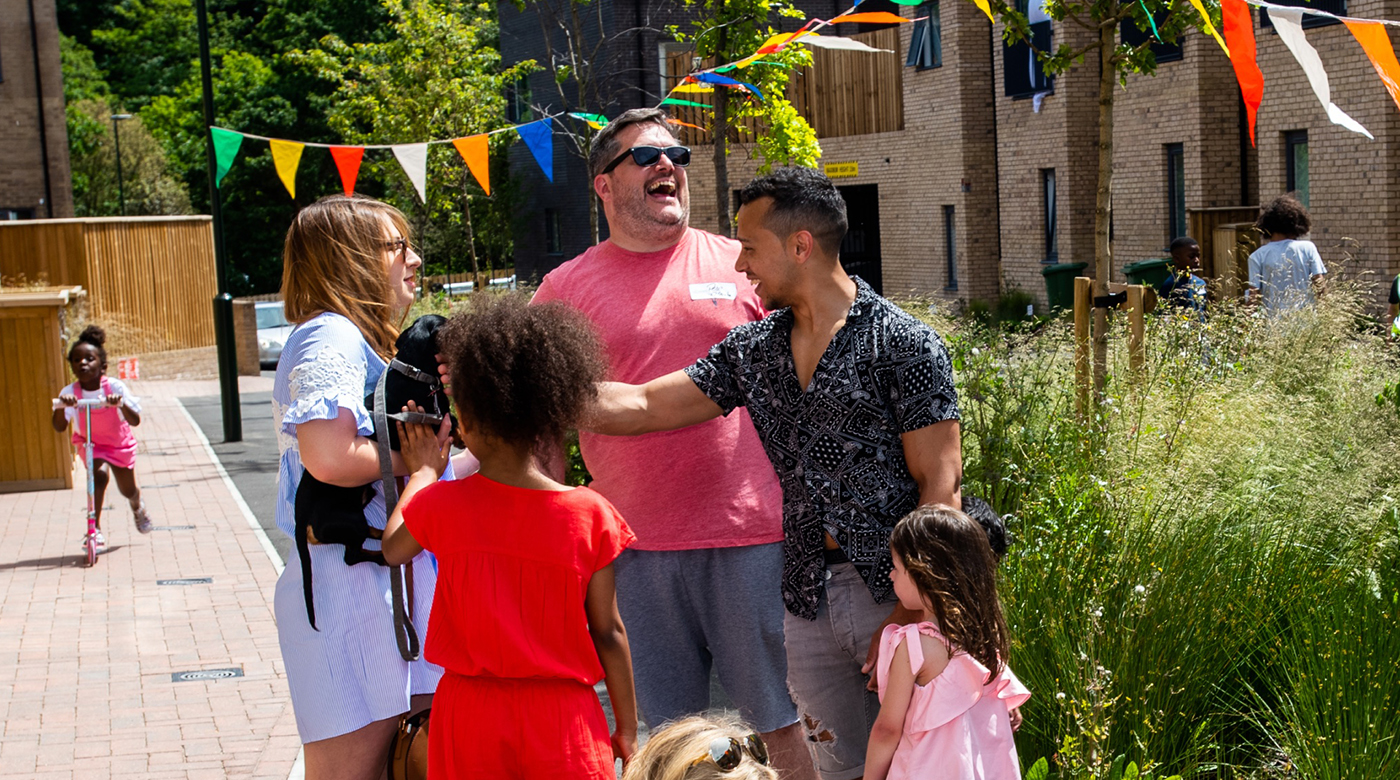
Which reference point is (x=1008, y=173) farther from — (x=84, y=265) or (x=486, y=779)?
(x=486, y=779)

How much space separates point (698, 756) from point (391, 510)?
1037 millimetres

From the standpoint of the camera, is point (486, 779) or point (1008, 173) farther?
point (1008, 173)

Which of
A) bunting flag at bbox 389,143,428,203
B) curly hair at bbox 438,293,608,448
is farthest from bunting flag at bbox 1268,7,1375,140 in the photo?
bunting flag at bbox 389,143,428,203

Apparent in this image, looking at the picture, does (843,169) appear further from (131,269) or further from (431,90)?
(131,269)

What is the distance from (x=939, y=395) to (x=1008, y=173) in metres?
24.3

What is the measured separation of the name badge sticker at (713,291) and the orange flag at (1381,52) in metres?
2.10

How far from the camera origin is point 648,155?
152 inches

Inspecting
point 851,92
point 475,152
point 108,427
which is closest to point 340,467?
point 108,427

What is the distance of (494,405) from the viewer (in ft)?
9.18

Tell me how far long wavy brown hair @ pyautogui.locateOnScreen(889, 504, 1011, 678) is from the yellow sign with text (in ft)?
93.2

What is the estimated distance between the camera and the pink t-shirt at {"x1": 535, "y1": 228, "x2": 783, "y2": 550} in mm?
3721

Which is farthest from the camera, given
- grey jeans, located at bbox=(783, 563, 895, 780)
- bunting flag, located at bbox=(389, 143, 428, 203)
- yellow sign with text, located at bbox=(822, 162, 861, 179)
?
yellow sign with text, located at bbox=(822, 162, 861, 179)

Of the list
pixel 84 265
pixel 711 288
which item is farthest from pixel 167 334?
pixel 711 288

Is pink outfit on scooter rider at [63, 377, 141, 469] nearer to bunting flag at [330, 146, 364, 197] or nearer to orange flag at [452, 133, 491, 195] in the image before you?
bunting flag at [330, 146, 364, 197]
